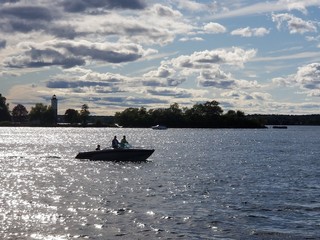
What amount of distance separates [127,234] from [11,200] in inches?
510

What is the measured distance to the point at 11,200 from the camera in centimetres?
3731

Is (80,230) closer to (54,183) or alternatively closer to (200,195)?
(200,195)

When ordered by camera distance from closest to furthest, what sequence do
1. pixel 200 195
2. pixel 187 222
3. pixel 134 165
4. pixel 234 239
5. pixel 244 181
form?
pixel 234 239, pixel 187 222, pixel 200 195, pixel 244 181, pixel 134 165

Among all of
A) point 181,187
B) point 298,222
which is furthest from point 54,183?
point 298,222

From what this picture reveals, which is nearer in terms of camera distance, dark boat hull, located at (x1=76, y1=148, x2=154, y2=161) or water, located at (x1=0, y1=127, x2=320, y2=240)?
water, located at (x1=0, y1=127, x2=320, y2=240)

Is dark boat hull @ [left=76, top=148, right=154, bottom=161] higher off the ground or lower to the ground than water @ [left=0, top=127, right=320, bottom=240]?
higher

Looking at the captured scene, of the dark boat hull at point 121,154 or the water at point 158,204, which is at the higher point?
the dark boat hull at point 121,154

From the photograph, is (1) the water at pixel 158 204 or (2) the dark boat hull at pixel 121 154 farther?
(2) the dark boat hull at pixel 121 154

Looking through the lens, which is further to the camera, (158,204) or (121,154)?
(121,154)

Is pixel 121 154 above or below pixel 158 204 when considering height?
above

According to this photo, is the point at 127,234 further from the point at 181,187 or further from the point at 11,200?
the point at 181,187

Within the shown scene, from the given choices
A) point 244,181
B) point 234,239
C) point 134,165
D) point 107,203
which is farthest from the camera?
point 134,165

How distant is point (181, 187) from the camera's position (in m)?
45.4

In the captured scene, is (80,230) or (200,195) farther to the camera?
(200,195)
